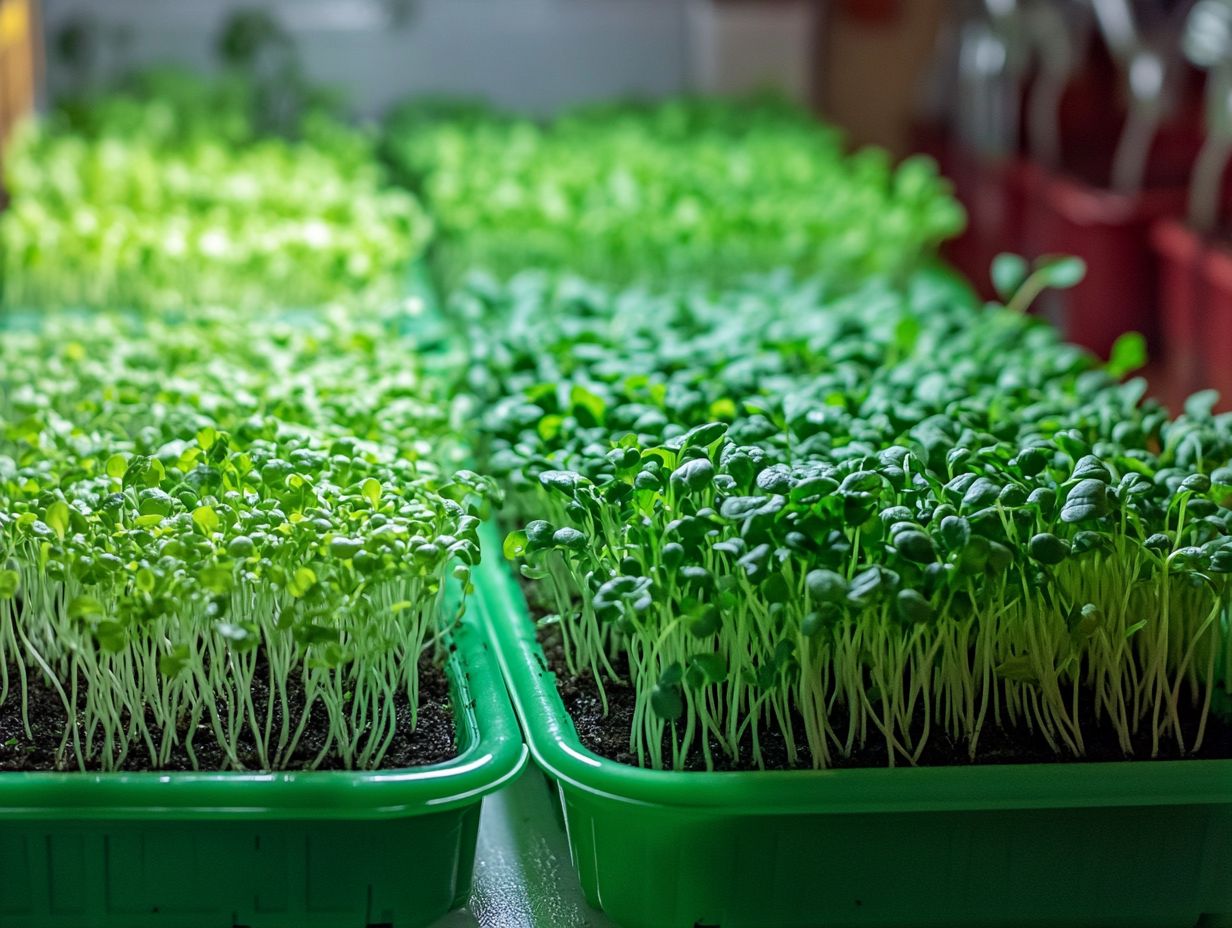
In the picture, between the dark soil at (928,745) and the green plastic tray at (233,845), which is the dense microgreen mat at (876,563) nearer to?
the dark soil at (928,745)

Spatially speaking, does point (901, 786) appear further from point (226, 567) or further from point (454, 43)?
point (454, 43)

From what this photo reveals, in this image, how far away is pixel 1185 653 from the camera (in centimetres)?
138

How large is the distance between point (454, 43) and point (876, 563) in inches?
128

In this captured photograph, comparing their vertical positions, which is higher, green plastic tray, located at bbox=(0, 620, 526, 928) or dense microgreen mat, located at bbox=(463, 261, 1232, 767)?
dense microgreen mat, located at bbox=(463, 261, 1232, 767)

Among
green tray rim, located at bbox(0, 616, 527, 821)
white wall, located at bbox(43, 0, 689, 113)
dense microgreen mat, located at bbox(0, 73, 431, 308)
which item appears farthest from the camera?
white wall, located at bbox(43, 0, 689, 113)

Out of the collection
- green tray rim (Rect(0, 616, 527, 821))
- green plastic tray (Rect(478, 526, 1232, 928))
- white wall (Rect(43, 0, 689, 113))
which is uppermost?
white wall (Rect(43, 0, 689, 113))

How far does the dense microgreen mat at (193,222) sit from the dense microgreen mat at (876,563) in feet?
2.95

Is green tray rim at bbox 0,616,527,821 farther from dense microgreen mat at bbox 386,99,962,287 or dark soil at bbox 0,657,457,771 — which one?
dense microgreen mat at bbox 386,99,962,287

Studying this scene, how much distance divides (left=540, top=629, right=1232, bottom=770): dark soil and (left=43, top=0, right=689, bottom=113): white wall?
10.2ft

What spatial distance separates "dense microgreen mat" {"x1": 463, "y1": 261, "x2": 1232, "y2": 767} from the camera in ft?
3.95

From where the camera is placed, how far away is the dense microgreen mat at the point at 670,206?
2.58 meters

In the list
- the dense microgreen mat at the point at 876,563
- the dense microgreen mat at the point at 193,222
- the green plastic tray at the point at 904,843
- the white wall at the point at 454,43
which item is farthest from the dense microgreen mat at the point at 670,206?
the green plastic tray at the point at 904,843

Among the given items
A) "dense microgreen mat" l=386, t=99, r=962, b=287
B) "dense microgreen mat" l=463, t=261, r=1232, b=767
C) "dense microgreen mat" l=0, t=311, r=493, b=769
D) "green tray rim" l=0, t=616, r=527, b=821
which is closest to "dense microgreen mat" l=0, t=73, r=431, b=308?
"dense microgreen mat" l=386, t=99, r=962, b=287

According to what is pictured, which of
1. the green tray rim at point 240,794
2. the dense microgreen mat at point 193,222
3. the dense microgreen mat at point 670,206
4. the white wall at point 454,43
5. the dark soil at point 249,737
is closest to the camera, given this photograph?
the green tray rim at point 240,794
